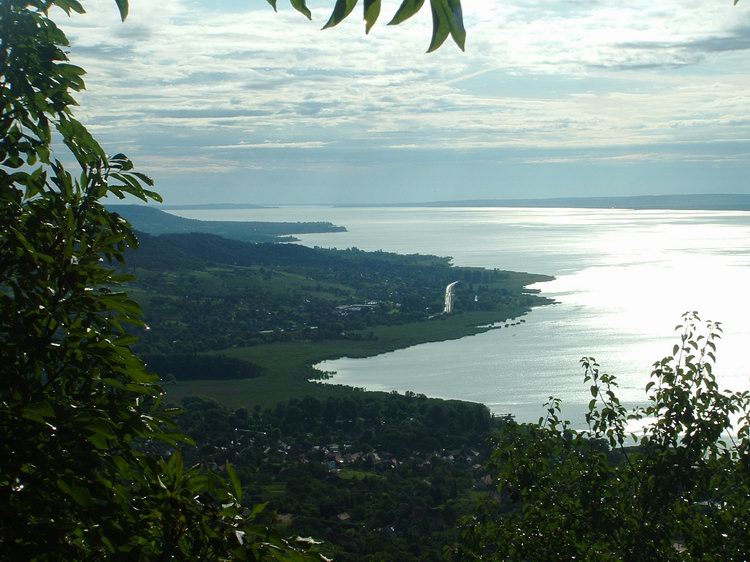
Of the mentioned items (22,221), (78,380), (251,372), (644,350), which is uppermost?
(22,221)

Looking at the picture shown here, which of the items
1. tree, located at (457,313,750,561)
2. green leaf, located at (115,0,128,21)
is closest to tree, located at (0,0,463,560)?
green leaf, located at (115,0,128,21)

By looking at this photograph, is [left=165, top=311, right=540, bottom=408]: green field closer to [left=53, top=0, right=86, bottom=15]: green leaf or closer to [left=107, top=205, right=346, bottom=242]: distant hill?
[left=53, top=0, right=86, bottom=15]: green leaf

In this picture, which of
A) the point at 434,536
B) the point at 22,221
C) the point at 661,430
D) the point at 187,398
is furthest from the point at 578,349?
the point at 22,221

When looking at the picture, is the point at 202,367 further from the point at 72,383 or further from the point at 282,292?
the point at 72,383

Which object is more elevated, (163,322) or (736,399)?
(736,399)

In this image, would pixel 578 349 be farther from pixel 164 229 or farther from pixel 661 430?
pixel 164 229

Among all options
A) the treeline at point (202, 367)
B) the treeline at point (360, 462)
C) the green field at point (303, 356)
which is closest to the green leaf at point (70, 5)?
the treeline at point (360, 462)

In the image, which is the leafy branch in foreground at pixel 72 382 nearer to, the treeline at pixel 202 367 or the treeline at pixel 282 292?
the treeline at pixel 202 367
